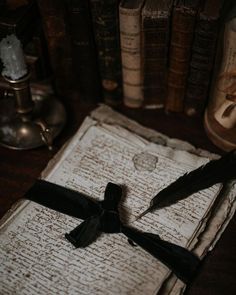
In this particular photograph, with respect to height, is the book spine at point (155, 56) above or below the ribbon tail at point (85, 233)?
above

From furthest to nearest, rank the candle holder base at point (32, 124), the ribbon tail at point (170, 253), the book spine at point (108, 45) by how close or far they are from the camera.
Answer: the candle holder base at point (32, 124), the book spine at point (108, 45), the ribbon tail at point (170, 253)

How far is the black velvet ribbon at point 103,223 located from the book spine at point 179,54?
0.31 metres

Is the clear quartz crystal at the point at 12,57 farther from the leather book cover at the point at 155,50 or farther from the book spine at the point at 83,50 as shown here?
the leather book cover at the point at 155,50

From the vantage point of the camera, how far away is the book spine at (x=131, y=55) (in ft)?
3.01

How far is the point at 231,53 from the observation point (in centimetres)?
91

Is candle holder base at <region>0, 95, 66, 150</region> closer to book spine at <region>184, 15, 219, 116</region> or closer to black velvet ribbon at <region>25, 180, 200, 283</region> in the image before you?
black velvet ribbon at <region>25, 180, 200, 283</region>

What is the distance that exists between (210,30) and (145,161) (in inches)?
13.2

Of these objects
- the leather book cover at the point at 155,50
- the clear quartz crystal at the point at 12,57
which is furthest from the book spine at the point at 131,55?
the clear quartz crystal at the point at 12,57

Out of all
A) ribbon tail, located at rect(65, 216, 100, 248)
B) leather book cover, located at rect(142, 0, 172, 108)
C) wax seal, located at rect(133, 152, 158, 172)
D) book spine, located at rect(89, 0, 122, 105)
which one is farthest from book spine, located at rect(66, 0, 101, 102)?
ribbon tail, located at rect(65, 216, 100, 248)

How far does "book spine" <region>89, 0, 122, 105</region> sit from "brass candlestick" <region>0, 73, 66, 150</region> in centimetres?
15

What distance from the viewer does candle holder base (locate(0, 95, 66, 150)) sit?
104cm

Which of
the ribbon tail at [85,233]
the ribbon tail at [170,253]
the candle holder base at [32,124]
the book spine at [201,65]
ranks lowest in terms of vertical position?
the ribbon tail at [170,253]

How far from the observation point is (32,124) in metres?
1.06

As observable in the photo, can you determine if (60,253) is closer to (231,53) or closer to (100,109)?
(100,109)
